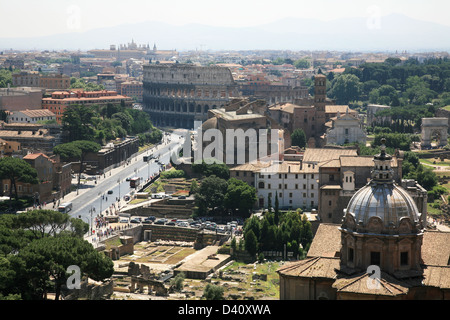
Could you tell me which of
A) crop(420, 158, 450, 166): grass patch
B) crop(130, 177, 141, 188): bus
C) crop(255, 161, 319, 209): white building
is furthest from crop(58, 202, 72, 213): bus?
crop(420, 158, 450, 166): grass patch

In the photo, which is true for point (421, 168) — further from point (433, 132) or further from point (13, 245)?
point (13, 245)

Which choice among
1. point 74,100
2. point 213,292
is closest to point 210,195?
point 213,292

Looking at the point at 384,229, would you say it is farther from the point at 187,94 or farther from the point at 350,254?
the point at 187,94

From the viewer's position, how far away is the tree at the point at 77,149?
75.7 meters

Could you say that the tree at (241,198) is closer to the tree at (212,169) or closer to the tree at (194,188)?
the tree at (194,188)

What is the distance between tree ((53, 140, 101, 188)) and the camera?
248 feet

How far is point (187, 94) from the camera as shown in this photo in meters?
130

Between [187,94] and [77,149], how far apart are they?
176 ft

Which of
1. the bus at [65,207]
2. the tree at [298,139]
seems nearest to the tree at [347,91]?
the tree at [298,139]

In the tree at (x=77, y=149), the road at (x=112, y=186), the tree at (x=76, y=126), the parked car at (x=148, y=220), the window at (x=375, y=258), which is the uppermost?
the window at (x=375, y=258)

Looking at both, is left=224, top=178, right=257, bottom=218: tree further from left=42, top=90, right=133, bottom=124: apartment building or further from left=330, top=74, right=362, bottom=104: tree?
left=330, top=74, right=362, bottom=104: tree

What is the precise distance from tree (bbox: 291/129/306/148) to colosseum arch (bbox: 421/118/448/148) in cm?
1264

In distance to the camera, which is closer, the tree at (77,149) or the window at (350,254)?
the window at (350,254)

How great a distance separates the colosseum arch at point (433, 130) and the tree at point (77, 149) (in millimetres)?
31991
